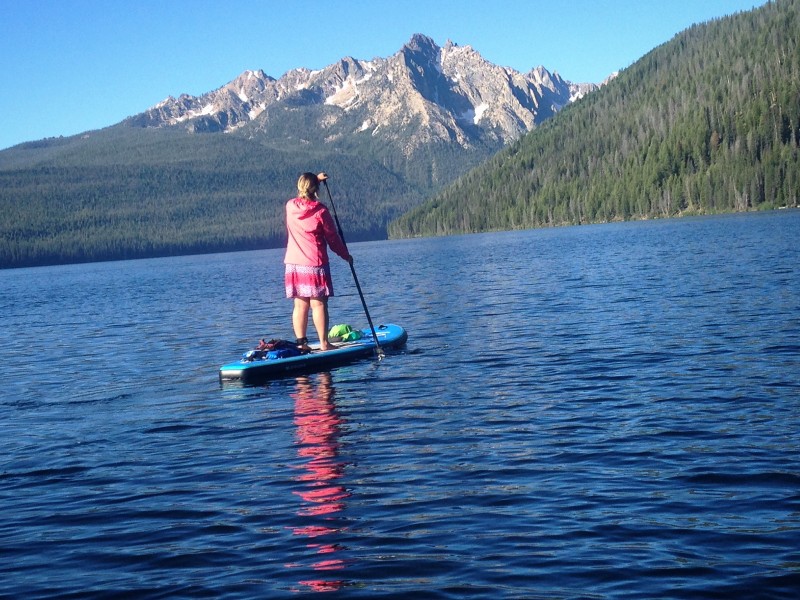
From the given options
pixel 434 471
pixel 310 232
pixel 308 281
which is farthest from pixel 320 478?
pixel 310 232

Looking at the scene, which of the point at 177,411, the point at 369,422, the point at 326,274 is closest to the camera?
the point at 369,422

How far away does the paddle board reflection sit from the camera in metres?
9.10

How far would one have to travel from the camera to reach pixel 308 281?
21000mm

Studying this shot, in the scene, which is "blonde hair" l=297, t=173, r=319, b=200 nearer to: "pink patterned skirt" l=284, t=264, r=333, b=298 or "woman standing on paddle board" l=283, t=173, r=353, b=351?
"woman standing on paddle board" l=283, t=173, r=353, b=351

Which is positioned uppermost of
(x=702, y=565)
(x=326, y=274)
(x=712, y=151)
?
(x=712, y=151)

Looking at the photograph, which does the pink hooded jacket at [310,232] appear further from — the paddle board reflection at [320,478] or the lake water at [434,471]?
the paddle board reflection at [320,478]

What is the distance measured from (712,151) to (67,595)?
7728 inches

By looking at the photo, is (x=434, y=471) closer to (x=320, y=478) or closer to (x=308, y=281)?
(x=320, y=478)

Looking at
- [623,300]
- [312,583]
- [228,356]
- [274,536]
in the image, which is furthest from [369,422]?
[623,300]

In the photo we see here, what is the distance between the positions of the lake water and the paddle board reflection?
4cm

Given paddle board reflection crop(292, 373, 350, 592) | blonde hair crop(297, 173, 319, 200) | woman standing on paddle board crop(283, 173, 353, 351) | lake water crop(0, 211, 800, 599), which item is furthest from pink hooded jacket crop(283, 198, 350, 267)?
paddle board reflection crop(292, 373, 350, 592)

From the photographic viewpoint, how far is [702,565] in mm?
8430

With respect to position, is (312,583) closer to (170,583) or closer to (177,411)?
(170,583)

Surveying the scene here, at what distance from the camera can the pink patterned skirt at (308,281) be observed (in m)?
21.0
